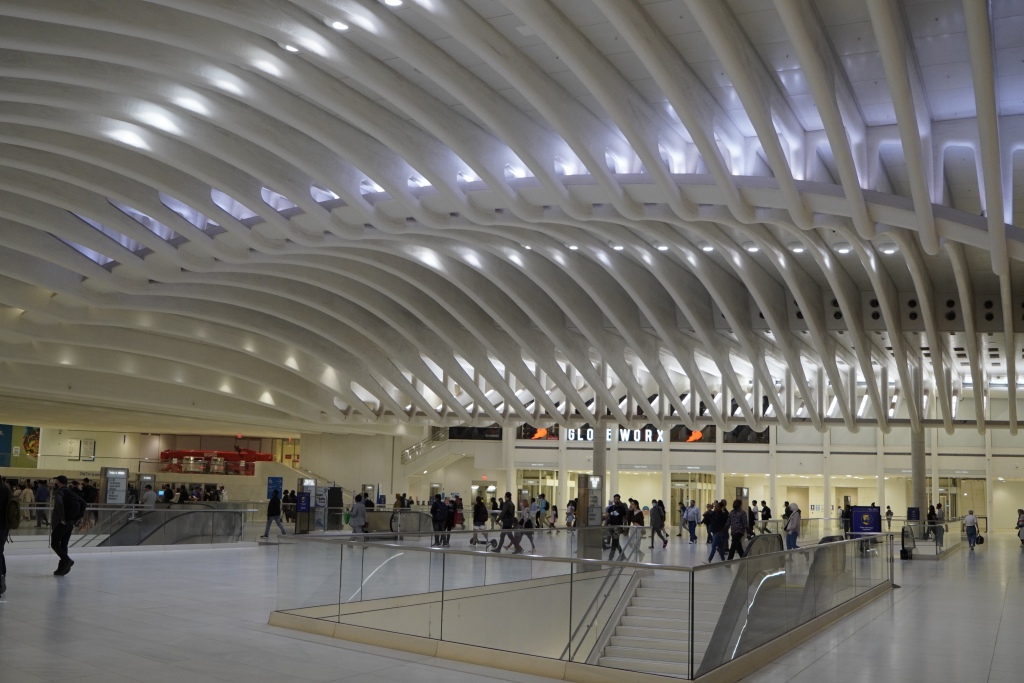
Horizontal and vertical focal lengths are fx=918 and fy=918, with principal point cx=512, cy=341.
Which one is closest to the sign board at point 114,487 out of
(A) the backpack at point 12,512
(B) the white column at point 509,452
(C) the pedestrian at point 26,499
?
(C) the pedestrian at point 26,499

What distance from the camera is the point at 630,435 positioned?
48.0 meters

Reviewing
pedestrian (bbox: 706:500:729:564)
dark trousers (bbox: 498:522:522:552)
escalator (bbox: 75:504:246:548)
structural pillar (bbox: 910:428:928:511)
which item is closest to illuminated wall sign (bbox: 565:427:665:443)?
structural pillar (bbox: 910:428:928:511)

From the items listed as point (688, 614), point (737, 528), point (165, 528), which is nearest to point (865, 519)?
point (737, 528)

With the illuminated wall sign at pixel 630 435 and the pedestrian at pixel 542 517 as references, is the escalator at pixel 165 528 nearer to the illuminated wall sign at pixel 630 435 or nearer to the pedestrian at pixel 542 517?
the pedestrian at pixel 542 517

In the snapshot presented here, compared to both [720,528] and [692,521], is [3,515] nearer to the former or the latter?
[720,528]

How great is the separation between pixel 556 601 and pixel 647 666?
1.27 metres

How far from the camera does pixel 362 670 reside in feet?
26.9

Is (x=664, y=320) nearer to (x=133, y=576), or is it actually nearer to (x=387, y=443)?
(x=133, y=576)

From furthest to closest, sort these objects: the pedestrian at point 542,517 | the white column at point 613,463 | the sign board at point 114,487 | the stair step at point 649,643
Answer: the white column at point 613,463 → the pedestrian at point 542,517 → the sign board at point 114,487 → the stair step at point 649,643

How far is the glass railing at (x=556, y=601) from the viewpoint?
8.41 metres

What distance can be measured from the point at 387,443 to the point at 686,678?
41119mm

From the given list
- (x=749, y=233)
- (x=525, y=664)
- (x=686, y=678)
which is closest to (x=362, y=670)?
(x=525, y=664)

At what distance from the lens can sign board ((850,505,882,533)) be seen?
2802 centimetres

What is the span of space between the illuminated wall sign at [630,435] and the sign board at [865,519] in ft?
58.4
